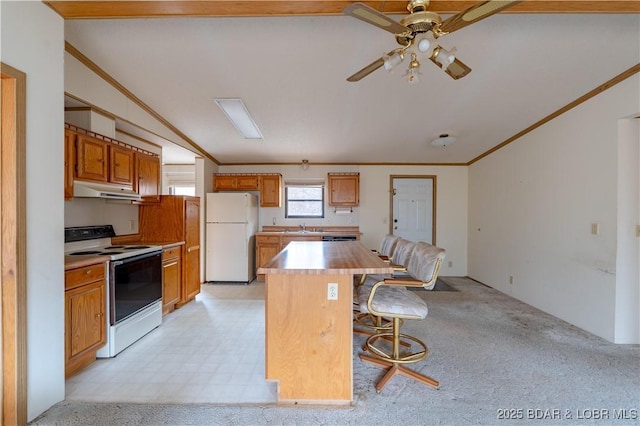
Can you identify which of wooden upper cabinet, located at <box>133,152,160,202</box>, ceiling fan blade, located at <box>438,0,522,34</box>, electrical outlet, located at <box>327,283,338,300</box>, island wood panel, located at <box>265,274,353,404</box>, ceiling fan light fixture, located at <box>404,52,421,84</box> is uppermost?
ceiling fan blade, located at <box>438,0,522,34</box>

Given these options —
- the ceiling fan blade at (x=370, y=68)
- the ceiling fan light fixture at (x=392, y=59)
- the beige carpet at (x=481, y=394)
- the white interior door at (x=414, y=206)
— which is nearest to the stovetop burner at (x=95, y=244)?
the beige carpet at (x=481, y=394)

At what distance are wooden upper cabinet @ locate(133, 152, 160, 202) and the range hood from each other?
208 mm

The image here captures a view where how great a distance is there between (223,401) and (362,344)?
124 centimetres

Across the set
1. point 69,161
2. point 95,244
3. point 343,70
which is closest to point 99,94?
point 69,161

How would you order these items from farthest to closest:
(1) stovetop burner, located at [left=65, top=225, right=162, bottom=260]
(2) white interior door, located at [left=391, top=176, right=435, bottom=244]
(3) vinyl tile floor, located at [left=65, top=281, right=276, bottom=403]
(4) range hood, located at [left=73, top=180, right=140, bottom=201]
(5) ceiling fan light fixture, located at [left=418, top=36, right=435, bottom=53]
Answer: (2) white interior door, located at [left=391, top=176, right=435, bottom=244] → (1) stovetop burner, located at [left=65, top=225, right=162, bottom=260] → (4) range hood, located at [left=73, top=180, right=140, bottom=201] → (3) vinyl tile floor, located at [left=65, top=281, right=276, bottom=403] → (5) ceiling fan light fixture, located at [left=418, top=36, right=435, bottom=53]

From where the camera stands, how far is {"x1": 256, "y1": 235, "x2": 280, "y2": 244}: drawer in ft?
15.7

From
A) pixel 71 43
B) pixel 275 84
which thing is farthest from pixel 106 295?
pixel 275 84

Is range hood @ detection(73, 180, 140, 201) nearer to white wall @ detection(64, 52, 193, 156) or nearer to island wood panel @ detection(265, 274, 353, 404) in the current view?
white wall @ detection(64, 52, 193, 156)

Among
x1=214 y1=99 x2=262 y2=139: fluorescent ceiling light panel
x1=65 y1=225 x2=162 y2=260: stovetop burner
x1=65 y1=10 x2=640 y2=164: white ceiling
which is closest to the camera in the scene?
x1=65 y1=10 x2=640 y2=164: white ceiling

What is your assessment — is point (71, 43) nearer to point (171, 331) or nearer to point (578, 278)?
point (171, 331)

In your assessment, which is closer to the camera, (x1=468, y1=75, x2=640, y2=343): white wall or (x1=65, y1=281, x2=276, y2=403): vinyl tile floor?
(x1=65, y1=281, x2=276, y2=403): vinyl tile floor

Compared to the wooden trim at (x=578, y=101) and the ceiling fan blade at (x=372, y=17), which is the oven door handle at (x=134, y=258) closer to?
the ceiling fan blade at (x=372, y=17)

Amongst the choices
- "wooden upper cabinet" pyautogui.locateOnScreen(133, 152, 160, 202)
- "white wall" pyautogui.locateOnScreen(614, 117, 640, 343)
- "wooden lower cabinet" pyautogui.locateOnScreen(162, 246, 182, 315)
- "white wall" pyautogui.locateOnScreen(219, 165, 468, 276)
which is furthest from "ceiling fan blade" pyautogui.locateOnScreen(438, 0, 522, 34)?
"white wall" pyautogui.locateOnScreen(219, 165, 468, 276)

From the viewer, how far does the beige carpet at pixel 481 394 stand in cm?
161
